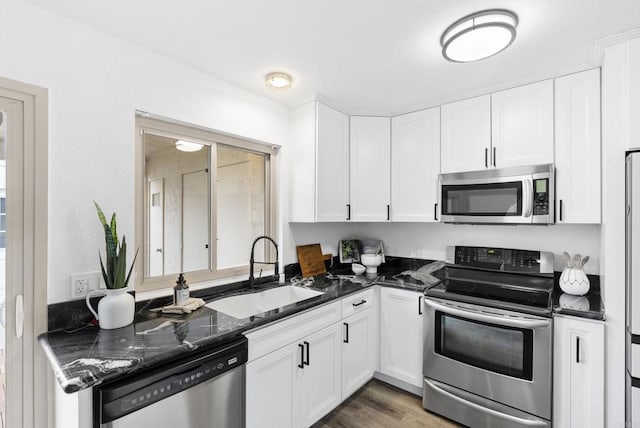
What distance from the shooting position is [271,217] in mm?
2580

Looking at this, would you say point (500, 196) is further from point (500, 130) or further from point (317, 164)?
point (317, 164)

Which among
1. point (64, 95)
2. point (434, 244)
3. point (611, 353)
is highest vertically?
point (64, 95)

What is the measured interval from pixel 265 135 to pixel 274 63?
2.07ft

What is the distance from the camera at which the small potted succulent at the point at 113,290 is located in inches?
55.4

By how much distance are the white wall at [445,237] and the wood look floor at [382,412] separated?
1.18 metres

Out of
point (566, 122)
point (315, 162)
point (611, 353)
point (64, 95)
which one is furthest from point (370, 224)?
point (64, 95)

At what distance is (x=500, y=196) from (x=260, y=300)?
188cm

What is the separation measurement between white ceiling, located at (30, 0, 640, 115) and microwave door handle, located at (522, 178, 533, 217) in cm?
71

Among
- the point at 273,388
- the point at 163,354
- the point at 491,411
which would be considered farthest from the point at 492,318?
the point at 163,354

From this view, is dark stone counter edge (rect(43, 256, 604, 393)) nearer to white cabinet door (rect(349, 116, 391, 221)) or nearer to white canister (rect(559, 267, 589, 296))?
white canister (rect(559, 267, 589, 296))

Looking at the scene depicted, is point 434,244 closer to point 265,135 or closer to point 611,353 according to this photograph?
point 611,353

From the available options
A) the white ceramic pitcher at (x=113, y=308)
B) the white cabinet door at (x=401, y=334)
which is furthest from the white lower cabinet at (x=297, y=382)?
the white ceramic pitcher at (x=113, y=308)

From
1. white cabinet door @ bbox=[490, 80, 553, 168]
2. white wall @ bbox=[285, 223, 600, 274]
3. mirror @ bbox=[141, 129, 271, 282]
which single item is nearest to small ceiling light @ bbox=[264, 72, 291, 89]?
mirror @ bbox=[141, 129, 271, 282]

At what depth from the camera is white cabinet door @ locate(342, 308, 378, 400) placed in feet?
7.22
